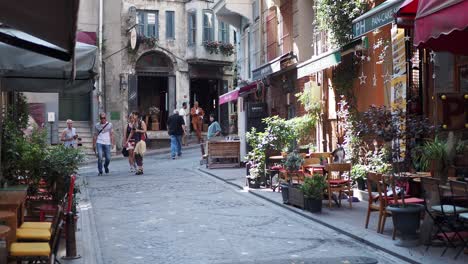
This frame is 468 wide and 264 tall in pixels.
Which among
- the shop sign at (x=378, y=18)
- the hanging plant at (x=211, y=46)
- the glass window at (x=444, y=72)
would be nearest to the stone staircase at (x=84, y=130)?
the hanging plant at (x=211, y=46)

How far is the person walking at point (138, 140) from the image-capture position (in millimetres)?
17688

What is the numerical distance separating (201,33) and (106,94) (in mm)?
7186

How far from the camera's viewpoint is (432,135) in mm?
10477

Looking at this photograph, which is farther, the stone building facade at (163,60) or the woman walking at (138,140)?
the stone building facade at (163,60)

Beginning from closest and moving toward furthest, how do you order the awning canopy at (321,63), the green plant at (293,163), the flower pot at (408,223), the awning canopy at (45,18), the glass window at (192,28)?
the awning canopy at (45,18) < the flower pot at (408,223) < the green plant at (293,163) < the awning canopy at (321,63) < the glass window at (192,28)

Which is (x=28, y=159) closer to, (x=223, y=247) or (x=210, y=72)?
(x=223, y=247)

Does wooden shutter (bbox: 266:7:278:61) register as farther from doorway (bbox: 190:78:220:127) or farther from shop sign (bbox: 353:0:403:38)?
doorway (bbox: 190:78:220:127)

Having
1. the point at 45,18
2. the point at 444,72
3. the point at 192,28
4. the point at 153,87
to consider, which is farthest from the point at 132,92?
the point at 45,18

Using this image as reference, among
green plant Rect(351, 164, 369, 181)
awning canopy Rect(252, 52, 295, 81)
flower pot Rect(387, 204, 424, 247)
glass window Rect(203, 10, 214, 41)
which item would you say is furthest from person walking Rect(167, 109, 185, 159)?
flower pot Rect(387, 204, 424, 247)

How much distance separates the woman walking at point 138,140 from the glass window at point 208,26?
682 inches

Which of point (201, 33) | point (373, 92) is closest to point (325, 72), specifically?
point (373, 92)

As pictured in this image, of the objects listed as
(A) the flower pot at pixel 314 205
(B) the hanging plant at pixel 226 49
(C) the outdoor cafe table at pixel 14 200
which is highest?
(B) the hanging plant at pixel 226 49

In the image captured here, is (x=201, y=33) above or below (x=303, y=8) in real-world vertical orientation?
above

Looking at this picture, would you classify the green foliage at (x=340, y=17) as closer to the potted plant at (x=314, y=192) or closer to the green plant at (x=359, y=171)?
the green plant at (x=359, y=171)
